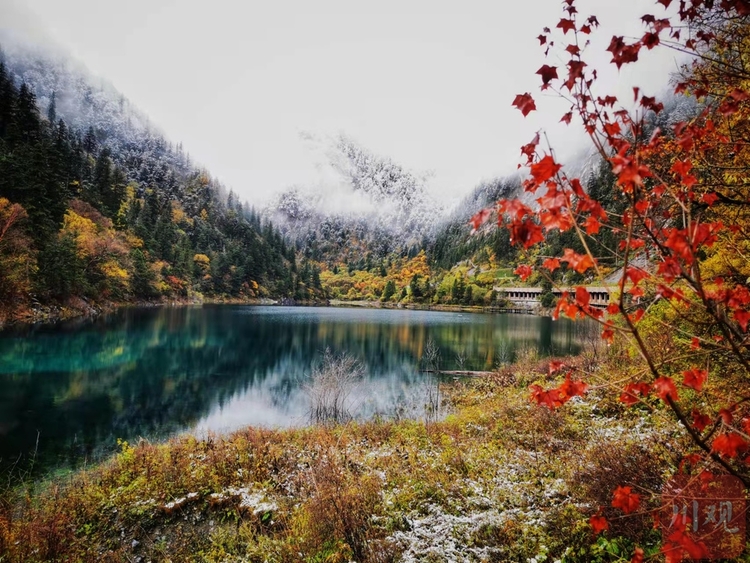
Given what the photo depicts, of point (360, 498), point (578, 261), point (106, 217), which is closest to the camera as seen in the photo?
point (578, 261)

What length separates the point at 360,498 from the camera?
7.06 m

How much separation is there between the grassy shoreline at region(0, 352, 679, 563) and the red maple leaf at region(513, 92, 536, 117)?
5147 mm

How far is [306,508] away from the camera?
276 inches

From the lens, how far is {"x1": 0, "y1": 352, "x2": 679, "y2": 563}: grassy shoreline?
559 cm

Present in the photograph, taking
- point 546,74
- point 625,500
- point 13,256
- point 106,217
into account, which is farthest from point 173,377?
point 106,217

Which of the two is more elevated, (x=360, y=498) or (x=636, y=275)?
(x=636, y=275)

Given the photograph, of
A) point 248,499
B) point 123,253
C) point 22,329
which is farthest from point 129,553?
point 123,253

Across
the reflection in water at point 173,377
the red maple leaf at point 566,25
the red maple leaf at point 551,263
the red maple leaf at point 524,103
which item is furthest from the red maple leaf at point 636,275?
the reflection in water at point 173,377

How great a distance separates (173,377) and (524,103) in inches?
973

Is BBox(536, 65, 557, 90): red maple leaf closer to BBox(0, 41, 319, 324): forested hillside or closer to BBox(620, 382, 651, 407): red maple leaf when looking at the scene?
BBox(620, 382, 651, 407): red maple leaf

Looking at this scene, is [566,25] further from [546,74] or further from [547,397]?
[547,397]

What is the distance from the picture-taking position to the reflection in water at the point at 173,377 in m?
14.4

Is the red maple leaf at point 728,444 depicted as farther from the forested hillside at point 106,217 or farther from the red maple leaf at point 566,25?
the forested hillside at point 106,217

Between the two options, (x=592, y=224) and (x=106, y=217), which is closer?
(x=592, y=224)
